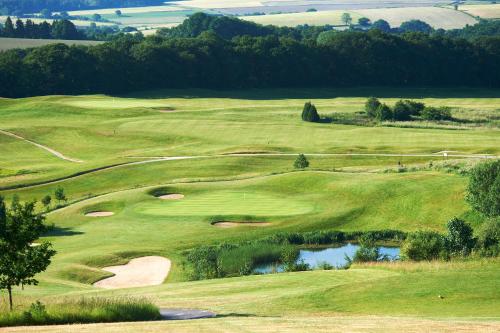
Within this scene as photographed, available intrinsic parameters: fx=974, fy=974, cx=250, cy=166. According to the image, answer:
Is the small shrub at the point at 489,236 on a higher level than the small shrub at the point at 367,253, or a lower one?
higher

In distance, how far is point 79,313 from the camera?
1168 inches

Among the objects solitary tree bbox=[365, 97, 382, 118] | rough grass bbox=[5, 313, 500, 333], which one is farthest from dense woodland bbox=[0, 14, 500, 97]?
rough grass bbox=[5, 313, 500, 333]

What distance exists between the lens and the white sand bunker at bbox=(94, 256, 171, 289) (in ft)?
164

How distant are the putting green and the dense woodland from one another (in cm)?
8355

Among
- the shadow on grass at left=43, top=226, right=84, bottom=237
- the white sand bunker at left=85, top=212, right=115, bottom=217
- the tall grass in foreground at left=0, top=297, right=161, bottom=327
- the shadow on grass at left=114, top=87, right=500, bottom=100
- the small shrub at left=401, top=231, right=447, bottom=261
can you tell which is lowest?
the shadow on grass at left=114, top=87, right=500, bottom=100

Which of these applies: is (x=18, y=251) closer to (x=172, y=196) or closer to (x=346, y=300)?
(x=346, y=300)

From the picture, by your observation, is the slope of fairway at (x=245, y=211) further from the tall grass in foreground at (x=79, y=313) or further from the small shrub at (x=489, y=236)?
the tall grass in foreground at (x=79, y=313)

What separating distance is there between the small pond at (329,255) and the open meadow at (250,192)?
326 centimetres

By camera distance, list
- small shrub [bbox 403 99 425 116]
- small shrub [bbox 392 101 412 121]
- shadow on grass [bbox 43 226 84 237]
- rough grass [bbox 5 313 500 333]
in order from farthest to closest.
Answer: small shrub [bbox 403 99 425 116] → small shrub [bbox 392 101 412 121] → shadow on grass [bbox 43 226 84 237] → rough grass [bbox 5 313 500 333]

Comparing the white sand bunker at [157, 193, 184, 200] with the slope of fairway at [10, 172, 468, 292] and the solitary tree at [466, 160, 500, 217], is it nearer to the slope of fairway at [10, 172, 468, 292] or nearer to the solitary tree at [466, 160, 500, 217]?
the slope of fairway at [10, 172, 468, 292]

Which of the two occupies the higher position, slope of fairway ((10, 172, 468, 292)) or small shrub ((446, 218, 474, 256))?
small shrub ((446, 218, 474, 256))

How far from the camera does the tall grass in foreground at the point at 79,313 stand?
29.1 meters

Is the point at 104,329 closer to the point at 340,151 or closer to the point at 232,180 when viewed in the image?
the point at 232,180

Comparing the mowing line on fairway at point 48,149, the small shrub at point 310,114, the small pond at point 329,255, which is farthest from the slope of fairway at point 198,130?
the small pond at point 329,255
